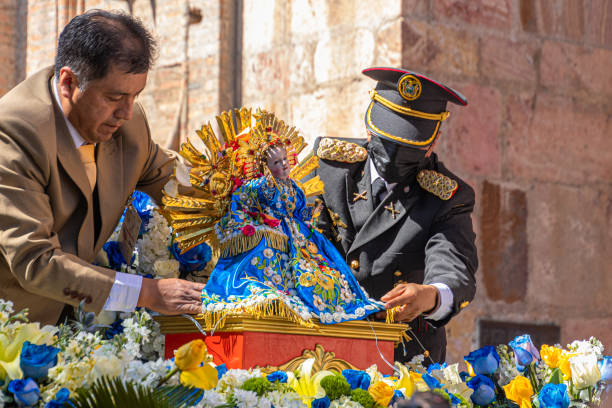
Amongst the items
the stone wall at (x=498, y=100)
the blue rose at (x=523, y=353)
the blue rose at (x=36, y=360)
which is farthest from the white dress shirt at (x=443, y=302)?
the stone wall at (x=498, y=100)

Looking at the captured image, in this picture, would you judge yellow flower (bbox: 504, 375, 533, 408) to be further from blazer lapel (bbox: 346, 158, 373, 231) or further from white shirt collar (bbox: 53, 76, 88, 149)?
white shirt collar (bbox: 53, 76, 88, 149)

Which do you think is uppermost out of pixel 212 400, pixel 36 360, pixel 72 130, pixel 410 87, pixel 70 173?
pixel 410 87

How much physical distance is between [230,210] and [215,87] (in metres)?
3.52

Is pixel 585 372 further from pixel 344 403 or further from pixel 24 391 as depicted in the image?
pixel 24 391

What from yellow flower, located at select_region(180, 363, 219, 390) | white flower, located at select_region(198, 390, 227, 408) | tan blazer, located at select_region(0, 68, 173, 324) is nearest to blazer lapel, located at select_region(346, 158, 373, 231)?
tan blazer, located at select_region(0, 68, 173, 324)

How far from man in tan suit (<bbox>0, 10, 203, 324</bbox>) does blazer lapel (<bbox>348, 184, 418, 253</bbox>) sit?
2.82 ft

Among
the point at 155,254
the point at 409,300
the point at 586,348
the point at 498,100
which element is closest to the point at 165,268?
the point at 155,254

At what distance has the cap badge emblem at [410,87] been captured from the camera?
3.21 metres

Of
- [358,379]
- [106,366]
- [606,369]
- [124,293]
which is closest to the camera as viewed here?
[106,366]

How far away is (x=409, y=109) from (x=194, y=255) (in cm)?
89

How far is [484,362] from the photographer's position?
8.79ft

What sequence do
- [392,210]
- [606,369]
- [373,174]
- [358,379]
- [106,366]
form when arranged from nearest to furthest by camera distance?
1. [106,366]
2. [358,379]
3. [606,369]
4. [392,210]
5. [373,174]

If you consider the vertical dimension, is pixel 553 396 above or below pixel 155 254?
below

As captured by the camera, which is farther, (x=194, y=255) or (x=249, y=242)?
(x=194, y=255)
